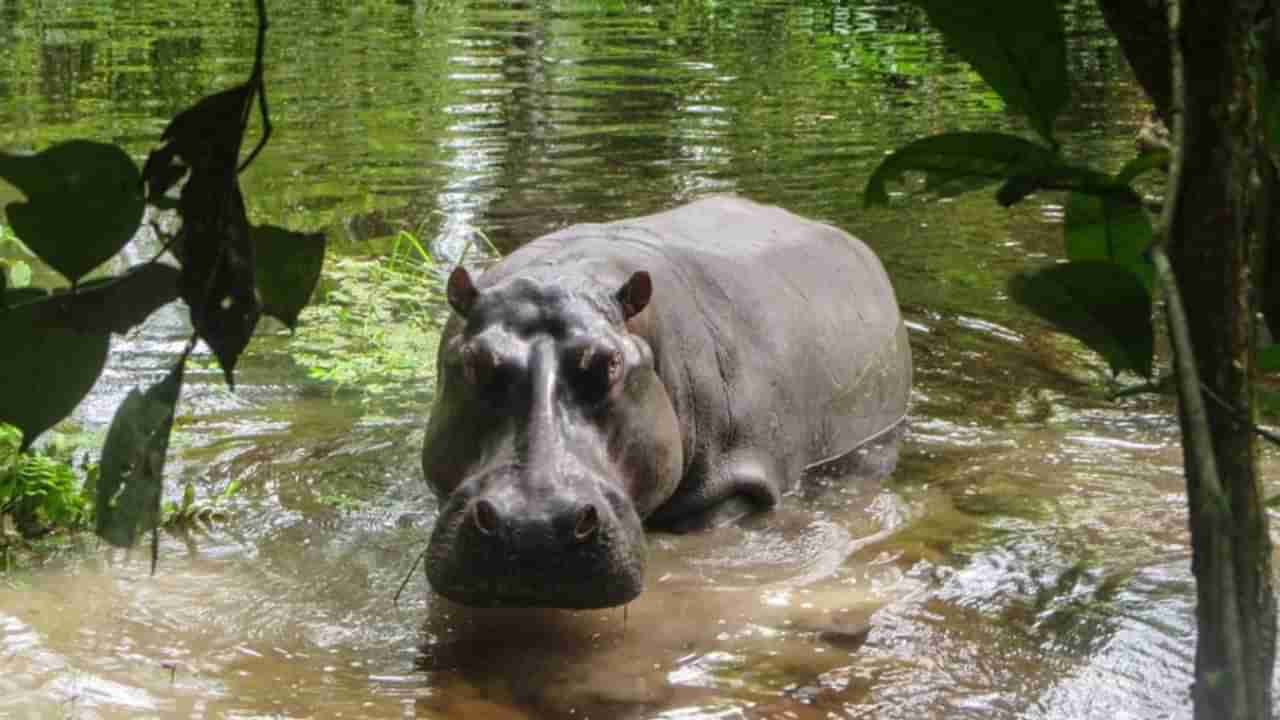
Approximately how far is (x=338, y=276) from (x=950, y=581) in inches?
144

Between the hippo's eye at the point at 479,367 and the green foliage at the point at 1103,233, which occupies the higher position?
the green foliage at the point at 1103,233

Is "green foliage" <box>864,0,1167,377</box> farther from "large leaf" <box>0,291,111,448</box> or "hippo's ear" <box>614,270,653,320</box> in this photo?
"hippo's ear" <box>614,270,653,320</box>

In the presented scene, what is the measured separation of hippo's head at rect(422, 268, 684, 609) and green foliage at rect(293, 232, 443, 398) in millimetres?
1569

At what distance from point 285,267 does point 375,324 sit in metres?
5.75

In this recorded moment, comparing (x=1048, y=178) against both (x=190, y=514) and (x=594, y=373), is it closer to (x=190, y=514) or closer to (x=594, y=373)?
(x=594, y=373)

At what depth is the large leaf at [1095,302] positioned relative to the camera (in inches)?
34.2

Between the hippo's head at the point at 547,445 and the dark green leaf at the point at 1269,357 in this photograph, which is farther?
the hippo's head at the point at 547,445

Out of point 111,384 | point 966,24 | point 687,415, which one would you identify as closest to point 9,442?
point 111,384

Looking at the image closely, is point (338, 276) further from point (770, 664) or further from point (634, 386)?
point (770, 664)

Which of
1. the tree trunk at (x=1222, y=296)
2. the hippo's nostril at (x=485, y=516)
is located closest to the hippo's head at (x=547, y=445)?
the hippo's nostril at (x=485, y=516)

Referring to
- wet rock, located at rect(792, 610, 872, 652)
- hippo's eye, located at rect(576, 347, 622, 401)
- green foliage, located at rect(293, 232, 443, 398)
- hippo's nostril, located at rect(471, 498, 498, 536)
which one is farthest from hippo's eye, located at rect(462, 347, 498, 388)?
green foliage, located at rect(293, 232, 443, 398)

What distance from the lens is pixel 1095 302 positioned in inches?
34.8

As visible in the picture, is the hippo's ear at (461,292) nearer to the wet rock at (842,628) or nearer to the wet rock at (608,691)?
the wet rock at (608,691)

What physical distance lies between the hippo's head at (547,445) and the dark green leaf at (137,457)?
A: 2.66 metres
